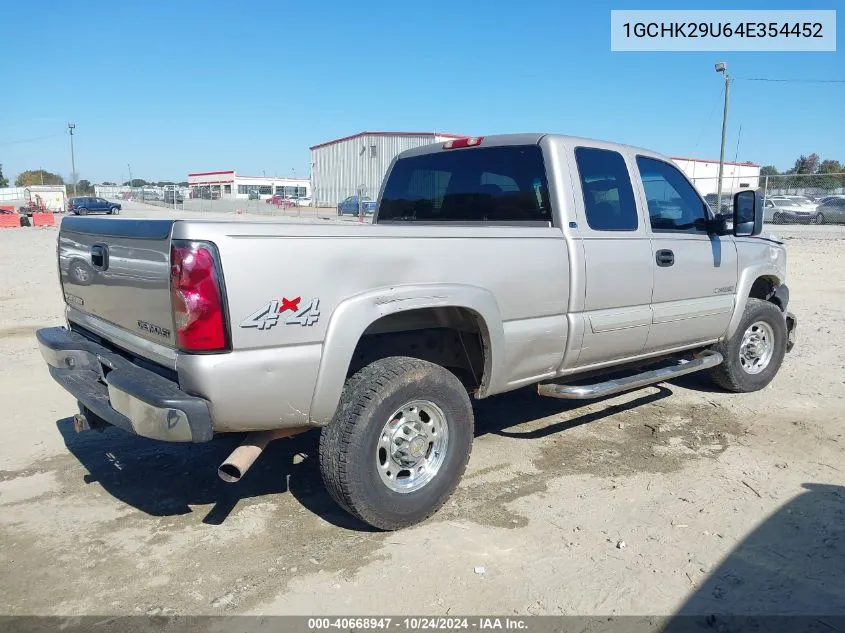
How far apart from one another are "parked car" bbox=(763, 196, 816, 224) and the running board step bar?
2600cm

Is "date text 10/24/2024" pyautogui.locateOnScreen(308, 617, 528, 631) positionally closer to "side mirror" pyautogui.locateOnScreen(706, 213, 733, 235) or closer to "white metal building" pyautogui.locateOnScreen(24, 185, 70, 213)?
"side mirror" pyautogui.locateOnScreen(706, 213, 733, 235)

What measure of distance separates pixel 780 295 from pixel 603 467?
115 inches

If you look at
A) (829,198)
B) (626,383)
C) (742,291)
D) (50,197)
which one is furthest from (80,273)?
(50,197)

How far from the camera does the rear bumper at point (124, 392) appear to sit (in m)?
2.82

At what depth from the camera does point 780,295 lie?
6.12 meters

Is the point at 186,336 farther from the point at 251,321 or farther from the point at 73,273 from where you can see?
the point at 73,273

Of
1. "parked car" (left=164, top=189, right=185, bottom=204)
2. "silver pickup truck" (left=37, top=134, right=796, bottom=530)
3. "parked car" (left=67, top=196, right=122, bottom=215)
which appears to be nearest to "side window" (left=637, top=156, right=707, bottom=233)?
"silver pickup truck" (left=37, top=134, right=796, bottom=530)

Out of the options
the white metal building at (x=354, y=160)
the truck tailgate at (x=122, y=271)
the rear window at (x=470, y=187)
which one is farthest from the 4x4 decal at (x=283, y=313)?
the white metal building at (x=354, y=160)

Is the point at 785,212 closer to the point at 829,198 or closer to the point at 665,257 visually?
the point at 829,198

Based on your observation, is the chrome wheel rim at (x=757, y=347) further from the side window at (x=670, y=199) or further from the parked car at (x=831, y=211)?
the parked car at (x=831, y=211)

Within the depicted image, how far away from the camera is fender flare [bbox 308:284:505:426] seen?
10.1ft

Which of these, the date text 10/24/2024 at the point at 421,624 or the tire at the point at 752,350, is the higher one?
the tire at the point at 752,350

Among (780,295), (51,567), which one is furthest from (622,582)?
(780,295)

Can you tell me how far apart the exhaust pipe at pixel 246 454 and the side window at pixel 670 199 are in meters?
2.94
